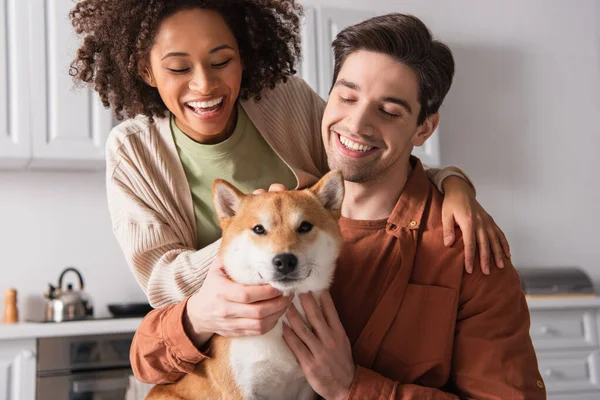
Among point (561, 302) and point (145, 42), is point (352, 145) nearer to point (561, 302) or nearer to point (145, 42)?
point (145, 42)

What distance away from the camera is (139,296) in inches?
140

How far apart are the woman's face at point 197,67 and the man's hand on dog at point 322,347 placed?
1.83ft

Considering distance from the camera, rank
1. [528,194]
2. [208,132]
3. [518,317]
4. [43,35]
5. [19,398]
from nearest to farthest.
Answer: [518,317] < [208,132] < [19,398] < [43,35] < [528,194]

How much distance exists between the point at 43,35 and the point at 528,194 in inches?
116

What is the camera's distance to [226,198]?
4.56 feet

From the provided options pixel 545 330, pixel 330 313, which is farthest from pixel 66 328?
pixel 545 330

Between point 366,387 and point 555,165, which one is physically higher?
point 555,165

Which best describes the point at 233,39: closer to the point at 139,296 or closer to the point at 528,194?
the point at 139,296

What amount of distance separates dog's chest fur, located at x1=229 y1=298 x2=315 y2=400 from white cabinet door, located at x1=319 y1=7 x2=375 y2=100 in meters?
2.27

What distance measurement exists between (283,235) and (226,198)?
18 centimetres

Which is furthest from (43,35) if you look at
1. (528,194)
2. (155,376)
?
(528,194)

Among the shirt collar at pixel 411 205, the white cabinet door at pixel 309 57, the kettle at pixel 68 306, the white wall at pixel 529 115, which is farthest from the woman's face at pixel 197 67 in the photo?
the white wall at pixel 529 115

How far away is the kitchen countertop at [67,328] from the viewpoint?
269 cm

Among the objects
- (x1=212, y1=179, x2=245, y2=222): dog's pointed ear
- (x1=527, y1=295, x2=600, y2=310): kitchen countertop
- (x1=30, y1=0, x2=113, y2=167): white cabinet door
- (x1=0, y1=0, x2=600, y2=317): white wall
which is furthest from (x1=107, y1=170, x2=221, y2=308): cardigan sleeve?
(x1=0, y1=0, x2=600, y2=317): white wall
